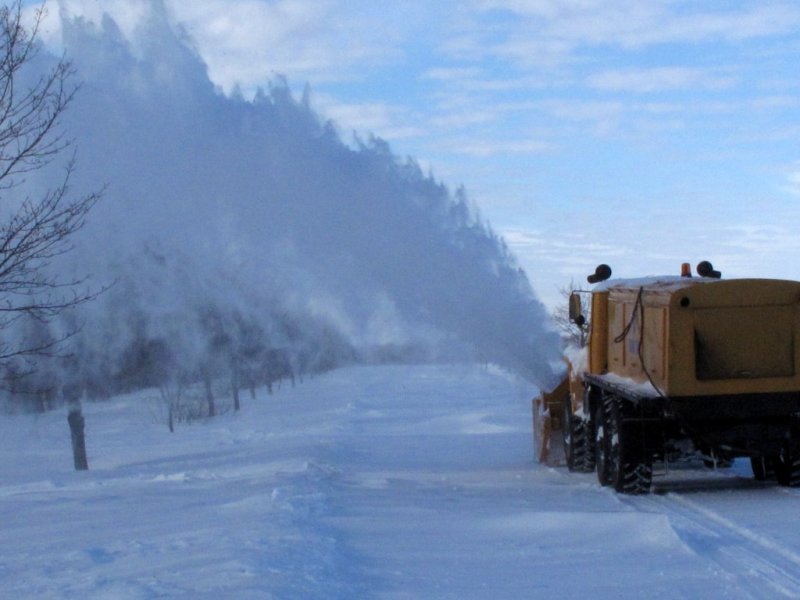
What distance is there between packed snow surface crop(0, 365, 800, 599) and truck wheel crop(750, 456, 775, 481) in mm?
331

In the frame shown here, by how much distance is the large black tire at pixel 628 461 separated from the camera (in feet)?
37.1

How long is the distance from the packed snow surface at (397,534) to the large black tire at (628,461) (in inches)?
8.1

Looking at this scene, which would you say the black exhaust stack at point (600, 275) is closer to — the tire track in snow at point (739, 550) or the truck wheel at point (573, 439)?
the truck wheel at point (573, 439)

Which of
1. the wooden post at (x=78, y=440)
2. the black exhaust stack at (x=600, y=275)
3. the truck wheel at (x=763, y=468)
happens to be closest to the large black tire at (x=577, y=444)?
the black exhaust stack at (x=600, y=275)

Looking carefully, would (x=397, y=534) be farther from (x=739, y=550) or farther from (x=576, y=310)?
(x=576, y=310)

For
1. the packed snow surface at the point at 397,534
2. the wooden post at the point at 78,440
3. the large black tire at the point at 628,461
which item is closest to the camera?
the packed snow surface at the point at 397,534

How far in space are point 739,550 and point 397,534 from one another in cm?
284

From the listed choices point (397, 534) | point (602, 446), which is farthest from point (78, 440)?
point (397, 534)

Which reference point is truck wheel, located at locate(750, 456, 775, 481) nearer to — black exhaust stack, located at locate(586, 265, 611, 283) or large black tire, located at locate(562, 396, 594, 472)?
large black tire, located at locate(562, 396, 594, 472)

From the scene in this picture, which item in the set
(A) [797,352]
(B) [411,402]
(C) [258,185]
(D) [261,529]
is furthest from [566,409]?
(B) [411,402]

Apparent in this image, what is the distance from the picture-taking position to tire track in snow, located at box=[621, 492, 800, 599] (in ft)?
21.7

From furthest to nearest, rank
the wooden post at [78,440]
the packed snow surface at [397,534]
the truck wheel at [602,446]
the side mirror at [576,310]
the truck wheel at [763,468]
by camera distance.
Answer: the wooden post at [78,440] < the side mirror at [576,310] < the truck wheel at [602,446] < the truck wheel at [763,468] < the packed snow surface at [397,534]

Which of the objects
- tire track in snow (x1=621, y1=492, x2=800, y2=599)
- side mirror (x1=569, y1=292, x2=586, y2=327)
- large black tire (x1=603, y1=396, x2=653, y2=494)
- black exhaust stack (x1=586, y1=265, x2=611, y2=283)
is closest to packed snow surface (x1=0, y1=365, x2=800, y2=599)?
tire track in snow (x1=621, y1=492, x2=800, y2=599)

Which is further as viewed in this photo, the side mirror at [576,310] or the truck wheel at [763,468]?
the side mirror at [576,310]
